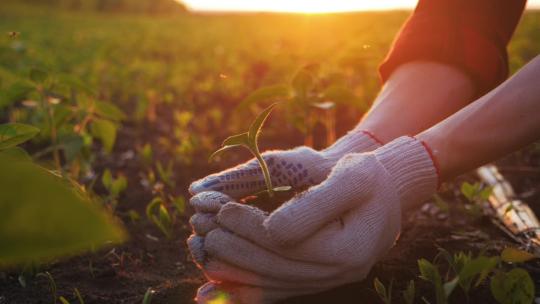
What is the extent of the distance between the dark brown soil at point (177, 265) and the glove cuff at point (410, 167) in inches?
9.5

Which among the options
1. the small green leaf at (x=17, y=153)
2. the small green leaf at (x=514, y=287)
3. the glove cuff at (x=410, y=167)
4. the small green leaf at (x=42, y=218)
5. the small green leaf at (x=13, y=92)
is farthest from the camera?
the small green leaf at (x=13, y=92)

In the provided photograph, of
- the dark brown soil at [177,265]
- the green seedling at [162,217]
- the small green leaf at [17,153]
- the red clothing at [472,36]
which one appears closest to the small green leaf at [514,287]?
the dark brown soil at [177,265]

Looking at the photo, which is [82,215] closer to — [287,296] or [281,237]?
[281,237]

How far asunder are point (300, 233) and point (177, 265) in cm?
76

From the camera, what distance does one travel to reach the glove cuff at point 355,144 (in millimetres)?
1732

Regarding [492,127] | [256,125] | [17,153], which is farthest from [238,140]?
[492,127]

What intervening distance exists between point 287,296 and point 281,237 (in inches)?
8.6

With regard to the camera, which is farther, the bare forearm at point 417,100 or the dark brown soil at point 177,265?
the bare forearm at point 417,100

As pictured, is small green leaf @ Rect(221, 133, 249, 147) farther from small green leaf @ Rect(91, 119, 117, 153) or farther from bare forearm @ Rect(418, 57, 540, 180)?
small green leaf @ Rect(91, 119, 117, 153)

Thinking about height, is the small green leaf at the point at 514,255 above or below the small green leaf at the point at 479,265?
below

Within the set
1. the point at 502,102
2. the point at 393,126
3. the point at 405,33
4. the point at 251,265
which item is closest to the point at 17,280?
the point at 251,265

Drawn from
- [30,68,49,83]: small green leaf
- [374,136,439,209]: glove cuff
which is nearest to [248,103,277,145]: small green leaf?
[374,136,439,209]: glove cuff

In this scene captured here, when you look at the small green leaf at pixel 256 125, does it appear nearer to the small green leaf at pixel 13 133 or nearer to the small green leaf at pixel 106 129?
the small green leaf at pixel 13 133

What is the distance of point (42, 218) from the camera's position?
15.4 inches
